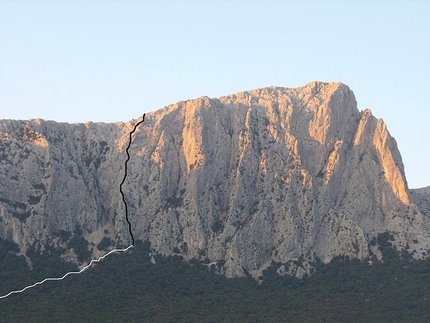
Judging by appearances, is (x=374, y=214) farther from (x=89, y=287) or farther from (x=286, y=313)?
(x=89, y=287)

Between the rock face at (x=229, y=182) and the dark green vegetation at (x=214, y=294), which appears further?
the rock face at (x=229, y=182)

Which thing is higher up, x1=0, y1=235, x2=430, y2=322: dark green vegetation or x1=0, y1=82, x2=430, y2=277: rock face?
x1=0, y1=82, x2=430, y2=277: rock face

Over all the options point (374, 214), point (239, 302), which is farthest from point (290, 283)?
point (374, 214)

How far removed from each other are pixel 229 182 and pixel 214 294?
1210 inches

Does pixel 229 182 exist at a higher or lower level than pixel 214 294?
higher

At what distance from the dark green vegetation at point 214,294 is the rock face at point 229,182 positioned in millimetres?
4140

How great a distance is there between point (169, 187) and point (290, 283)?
36529 mm

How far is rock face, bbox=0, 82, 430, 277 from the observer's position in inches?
6649

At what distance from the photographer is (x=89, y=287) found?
509ft

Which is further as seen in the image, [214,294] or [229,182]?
[229,182]

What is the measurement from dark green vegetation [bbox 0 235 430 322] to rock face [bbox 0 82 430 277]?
4.14 metres

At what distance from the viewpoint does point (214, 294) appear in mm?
157500

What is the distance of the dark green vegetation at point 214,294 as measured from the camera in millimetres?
141750

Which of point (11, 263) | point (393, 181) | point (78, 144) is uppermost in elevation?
point (78, 144)
